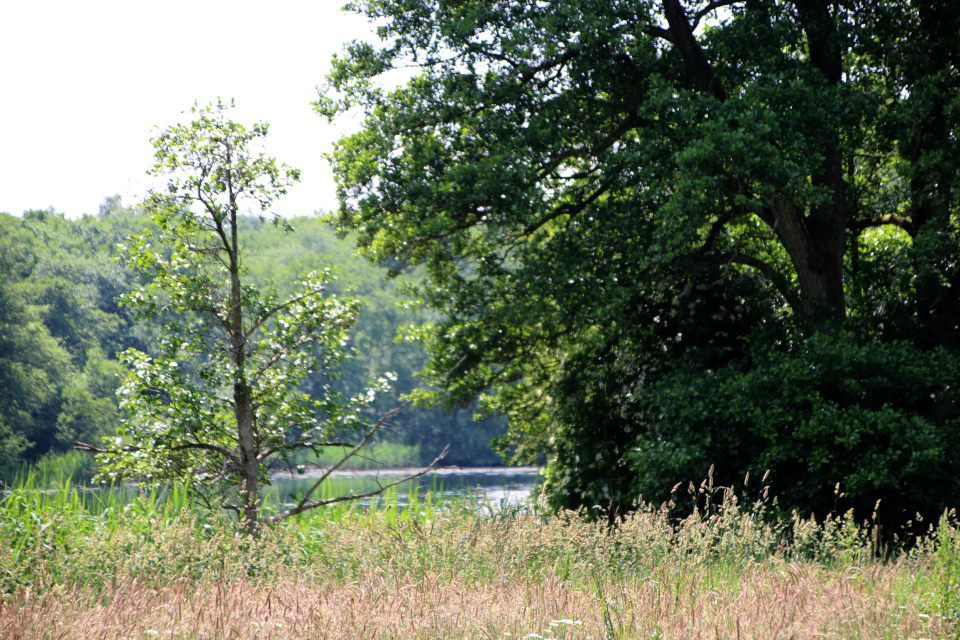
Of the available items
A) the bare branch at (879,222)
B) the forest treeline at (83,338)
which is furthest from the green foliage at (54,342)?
the bare branch at (879,222)

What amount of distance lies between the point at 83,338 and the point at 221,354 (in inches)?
1512

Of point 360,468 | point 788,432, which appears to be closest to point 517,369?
point 788,432

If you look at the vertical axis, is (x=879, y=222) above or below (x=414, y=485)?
above

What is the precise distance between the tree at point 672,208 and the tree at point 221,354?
223cm

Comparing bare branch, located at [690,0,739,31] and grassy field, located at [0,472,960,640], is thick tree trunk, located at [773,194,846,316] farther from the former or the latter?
grassy field, located at [0,472,960,640]

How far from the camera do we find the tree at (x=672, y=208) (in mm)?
8898

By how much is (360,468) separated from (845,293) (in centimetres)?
3561

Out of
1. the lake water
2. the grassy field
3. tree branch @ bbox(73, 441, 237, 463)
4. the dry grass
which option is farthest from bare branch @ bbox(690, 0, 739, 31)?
the dry grass

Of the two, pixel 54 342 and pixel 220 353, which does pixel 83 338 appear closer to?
pixel 54 342

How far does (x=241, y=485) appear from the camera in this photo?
8.03 meters

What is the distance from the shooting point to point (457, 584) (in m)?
4.45

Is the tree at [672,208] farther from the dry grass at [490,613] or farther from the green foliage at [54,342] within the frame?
the green foliage at [54,342]

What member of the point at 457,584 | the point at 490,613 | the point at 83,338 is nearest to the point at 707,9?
the point at 457,584

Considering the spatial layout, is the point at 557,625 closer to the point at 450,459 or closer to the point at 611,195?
the point at 611,195
